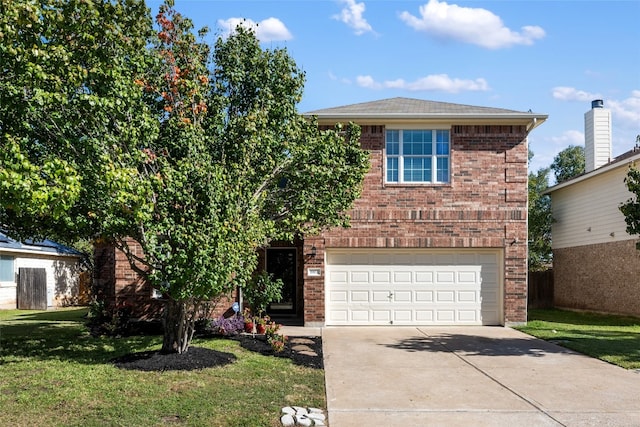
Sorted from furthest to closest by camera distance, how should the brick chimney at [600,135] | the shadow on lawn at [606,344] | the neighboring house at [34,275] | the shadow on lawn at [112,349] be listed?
the neighboring house at [34,275], the brick chimney at [600,135], the shadow on lawn at [606,344], the shadow on lawn at [112,349]

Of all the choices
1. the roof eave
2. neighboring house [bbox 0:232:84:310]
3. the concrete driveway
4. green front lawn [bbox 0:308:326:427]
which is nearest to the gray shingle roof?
the roof eave

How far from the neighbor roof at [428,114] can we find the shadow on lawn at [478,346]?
19.3 feet

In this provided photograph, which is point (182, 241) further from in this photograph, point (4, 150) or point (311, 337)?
point (311, 337)

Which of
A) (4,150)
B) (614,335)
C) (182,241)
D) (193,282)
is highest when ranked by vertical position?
(4,150)

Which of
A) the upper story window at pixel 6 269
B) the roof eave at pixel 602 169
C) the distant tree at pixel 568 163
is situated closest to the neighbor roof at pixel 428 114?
the roof eave at pixel 602 169

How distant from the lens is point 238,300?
15.7m

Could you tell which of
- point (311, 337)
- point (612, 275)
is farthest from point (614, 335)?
point (311, 337)

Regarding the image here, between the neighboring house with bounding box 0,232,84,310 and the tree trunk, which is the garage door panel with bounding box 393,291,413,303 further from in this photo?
the neighboring house with bounding box 0,232,84,310

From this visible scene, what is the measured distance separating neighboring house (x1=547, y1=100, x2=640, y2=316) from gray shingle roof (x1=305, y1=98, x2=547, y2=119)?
16.3 feet

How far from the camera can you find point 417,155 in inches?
640

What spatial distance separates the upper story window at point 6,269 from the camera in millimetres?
22438

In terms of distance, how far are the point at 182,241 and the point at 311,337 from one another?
6182 mm

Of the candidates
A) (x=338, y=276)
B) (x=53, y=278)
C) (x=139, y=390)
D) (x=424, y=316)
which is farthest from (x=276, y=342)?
(x=53, y=278)

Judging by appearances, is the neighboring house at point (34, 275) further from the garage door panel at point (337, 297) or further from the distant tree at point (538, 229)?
the distant tree at point (538, 229)
